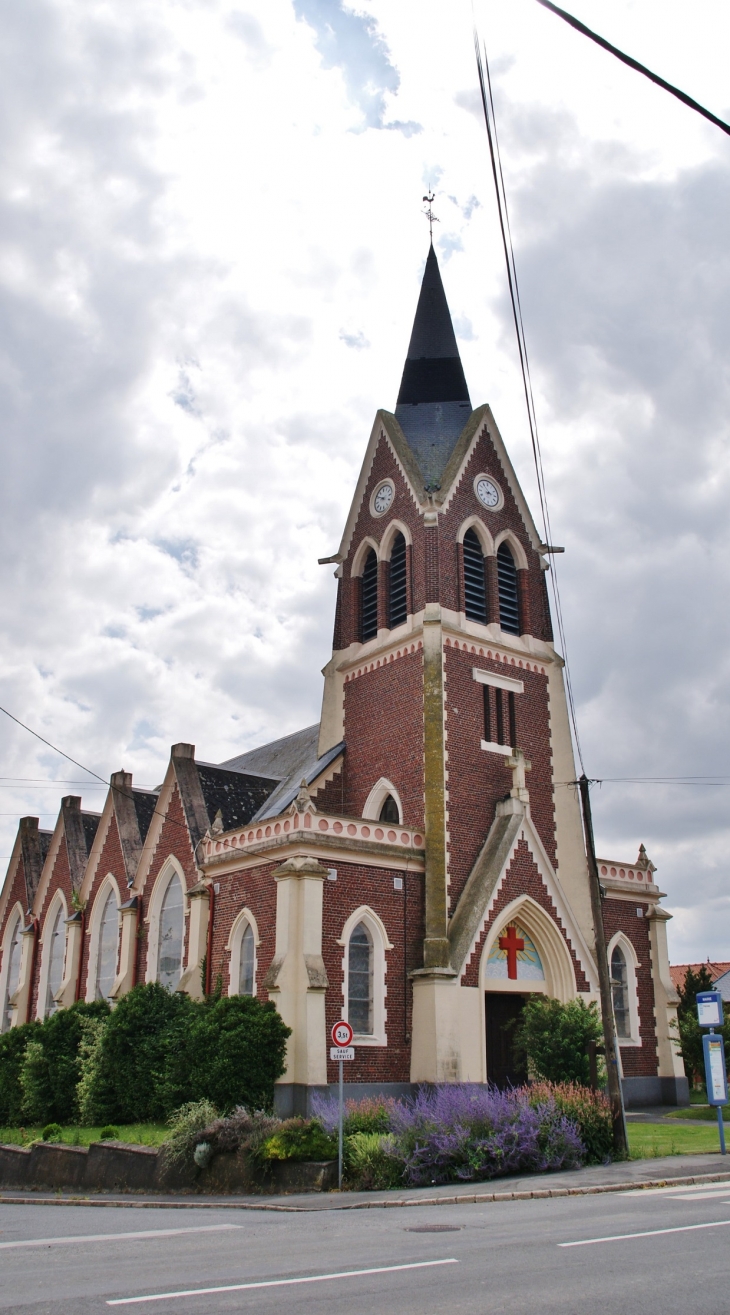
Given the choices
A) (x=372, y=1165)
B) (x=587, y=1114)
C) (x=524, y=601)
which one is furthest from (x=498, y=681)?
(x=372, y=1165)

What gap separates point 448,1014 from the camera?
25312 millimetres

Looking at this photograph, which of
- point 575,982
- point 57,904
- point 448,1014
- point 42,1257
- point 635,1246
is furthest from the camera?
point 57,904

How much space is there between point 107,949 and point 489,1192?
23030 mm

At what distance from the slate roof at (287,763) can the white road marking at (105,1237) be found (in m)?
17.0

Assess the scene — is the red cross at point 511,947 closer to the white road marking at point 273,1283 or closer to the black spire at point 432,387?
the black spire at point 432,387

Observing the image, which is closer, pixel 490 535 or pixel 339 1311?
pixel 339 1311

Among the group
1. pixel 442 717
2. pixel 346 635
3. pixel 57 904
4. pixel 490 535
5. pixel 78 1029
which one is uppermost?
pixel 490 535

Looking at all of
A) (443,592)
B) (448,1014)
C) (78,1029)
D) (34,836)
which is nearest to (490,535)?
(443,592)

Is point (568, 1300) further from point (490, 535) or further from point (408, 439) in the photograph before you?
point (408, 439)

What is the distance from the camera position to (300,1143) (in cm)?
1812

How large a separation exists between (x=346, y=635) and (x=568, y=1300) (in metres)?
27.0

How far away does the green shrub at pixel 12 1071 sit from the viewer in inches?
1253

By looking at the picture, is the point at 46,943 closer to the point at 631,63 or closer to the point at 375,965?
the point at 375,965

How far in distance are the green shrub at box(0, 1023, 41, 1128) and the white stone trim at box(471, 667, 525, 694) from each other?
1629cm
